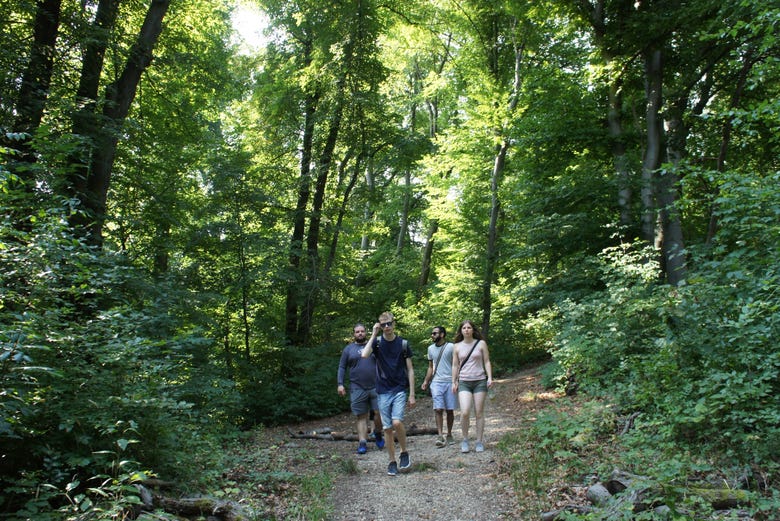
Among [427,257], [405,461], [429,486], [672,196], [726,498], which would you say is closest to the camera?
[726,498]

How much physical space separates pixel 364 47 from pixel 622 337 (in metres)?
9.99

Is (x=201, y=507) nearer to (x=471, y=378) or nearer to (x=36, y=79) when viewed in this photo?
(x=471, y=378)

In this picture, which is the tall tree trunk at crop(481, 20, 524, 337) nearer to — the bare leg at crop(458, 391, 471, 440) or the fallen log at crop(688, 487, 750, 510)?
the bare leg at crop(458, 391, 471, 440)

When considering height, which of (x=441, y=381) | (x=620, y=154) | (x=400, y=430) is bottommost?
(x=400, y=430)

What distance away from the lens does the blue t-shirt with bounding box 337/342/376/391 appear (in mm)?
7766

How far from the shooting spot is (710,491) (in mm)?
4023

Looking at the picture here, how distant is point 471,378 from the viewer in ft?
23.3

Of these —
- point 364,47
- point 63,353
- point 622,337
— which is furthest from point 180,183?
point 622,337

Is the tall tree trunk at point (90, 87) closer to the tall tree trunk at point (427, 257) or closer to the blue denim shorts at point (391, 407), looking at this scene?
the blue denim shorts at point (391, 407)

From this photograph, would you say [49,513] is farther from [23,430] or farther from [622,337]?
[622,337]

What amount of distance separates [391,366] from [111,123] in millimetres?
6314

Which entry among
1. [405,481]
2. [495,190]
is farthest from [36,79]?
[495,190]

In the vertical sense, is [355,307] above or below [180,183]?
below

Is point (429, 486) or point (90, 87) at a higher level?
point (90, 87)
